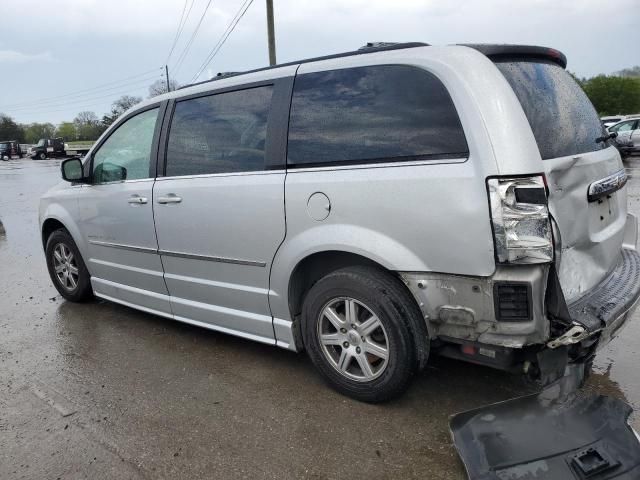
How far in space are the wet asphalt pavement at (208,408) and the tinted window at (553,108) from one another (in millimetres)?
1471

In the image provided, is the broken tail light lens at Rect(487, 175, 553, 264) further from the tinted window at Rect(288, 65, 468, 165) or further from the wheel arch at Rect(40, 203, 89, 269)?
the wheel arch at Rect(40, 203, 89, 269)

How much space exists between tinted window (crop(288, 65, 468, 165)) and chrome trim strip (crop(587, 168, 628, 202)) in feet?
2.64

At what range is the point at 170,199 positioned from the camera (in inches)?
150

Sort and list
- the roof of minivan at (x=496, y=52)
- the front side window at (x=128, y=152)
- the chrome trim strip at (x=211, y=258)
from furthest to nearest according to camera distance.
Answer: the front side window at (x=128, y=152), the chrome trim strip at (x=211, y=258), the roof of minivan at (x=496, y=52)

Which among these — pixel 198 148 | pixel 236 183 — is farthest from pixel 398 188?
pixel 198 148

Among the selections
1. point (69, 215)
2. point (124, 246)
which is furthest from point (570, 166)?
point (69, 215)

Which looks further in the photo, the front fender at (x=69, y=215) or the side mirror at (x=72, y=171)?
the front fender at (x=69, y=215)

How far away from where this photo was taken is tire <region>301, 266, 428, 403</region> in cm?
279

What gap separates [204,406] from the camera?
3.21 meters

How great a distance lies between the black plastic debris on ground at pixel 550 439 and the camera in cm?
222

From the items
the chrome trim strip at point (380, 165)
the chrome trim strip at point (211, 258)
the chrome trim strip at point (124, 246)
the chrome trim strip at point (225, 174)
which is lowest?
the chrome trim strip at point (124, 246)

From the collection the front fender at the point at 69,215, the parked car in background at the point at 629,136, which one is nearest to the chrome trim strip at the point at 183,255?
the front fender at the point at 69,215

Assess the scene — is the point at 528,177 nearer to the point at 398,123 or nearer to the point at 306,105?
the point at 398,123

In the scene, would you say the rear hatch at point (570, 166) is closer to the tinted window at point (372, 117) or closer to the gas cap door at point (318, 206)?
the tinted window at point (372, 117)
